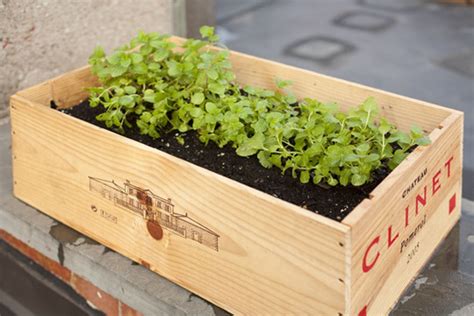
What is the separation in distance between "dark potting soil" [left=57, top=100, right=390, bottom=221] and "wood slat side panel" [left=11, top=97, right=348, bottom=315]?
0.43 feet

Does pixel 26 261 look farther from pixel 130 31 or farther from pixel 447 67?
pixel 447 67

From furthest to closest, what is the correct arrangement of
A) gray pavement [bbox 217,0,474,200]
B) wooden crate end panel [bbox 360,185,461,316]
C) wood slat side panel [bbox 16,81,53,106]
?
gray pavement [bbox 217,0,474,200], wood slat side panel [bbox 16,81,53,106], wooden crate end panel [bbox 360,185,461,316]

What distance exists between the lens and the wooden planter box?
1.25m

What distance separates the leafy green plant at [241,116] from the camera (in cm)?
144

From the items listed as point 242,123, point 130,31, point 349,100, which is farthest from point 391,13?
point 242,123

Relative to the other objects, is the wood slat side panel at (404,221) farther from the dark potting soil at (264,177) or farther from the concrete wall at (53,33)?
the concrete wall at (53,33)

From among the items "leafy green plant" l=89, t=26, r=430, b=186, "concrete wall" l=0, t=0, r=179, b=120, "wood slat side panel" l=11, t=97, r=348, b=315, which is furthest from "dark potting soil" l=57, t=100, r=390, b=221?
"concrete wall" l=0, t=0, r=179, b=120

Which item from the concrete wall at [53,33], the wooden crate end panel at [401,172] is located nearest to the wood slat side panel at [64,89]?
the concrete wall at [53,33]

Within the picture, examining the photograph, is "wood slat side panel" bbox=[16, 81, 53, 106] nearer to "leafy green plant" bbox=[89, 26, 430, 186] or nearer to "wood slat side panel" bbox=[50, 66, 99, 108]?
"wood slat side panel" bbox=[50, 66, 99, 108]

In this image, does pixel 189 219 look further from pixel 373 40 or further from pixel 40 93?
pixel 373 40

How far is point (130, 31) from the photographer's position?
7.89ft

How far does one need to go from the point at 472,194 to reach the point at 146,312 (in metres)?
1.03

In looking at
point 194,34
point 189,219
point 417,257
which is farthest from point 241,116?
point 194,34

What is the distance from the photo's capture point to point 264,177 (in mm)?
1481
